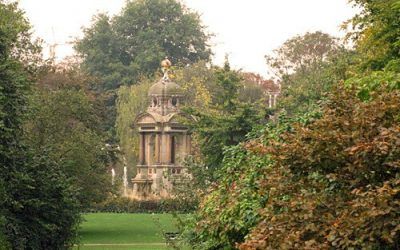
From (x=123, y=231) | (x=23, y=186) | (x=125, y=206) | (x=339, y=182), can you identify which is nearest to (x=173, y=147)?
(x=125, y=206)

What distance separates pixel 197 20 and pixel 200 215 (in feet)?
273

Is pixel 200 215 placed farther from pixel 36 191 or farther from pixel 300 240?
pixel 36 191

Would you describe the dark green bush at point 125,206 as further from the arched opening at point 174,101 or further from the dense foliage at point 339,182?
the dense foliage at point 339,182

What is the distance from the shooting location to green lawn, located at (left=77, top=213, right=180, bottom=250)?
41.3m

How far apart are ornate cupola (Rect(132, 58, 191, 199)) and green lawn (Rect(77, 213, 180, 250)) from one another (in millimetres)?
6087

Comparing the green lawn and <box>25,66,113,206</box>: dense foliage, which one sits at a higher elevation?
<box>25,66,113,206</box>: dense foliage

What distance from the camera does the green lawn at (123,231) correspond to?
4134cm

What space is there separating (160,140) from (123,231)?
2026 cm

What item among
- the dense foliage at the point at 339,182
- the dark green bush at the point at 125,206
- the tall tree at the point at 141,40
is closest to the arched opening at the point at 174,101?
the dark green bush at the point at 125,206

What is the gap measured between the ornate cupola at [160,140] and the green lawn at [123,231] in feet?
20.0

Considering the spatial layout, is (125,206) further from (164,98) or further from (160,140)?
(164,98)

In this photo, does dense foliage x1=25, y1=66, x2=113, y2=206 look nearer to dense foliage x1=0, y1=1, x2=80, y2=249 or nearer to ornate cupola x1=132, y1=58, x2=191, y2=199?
dense foliage x1=0, y1=1, x2=80, y2=249

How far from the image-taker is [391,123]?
12.8 metres

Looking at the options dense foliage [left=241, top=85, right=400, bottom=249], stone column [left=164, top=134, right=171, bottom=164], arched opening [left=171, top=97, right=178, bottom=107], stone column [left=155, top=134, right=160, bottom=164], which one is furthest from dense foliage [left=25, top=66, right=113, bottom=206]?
dense foliage [left=241, top=85, right=400, bottom=249]
